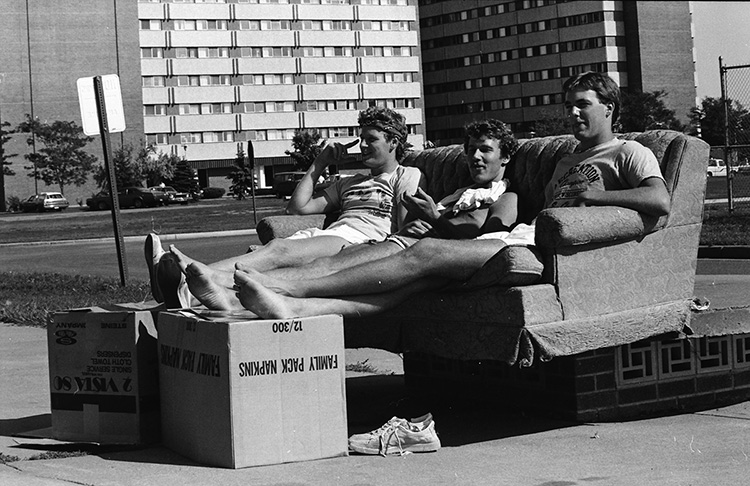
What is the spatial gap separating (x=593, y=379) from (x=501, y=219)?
3.26 ft

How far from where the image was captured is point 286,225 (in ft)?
22.5

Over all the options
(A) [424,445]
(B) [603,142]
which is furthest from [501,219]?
(A) [424,445]

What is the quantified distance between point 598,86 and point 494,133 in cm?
66

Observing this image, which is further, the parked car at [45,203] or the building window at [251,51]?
the building window at [251,51]

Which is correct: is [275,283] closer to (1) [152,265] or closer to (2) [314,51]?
(1) [152,265]

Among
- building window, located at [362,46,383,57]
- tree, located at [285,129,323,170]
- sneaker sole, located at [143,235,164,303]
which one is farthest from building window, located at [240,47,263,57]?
sneaker sole, located at [143,235,164,303]

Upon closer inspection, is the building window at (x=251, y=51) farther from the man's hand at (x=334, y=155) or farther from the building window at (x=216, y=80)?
the man's hand at (x=334, y=155)

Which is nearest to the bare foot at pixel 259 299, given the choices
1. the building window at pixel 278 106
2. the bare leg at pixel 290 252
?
the bare leg at pixel 290 252

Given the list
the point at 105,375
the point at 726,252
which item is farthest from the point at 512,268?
the point at 726,252

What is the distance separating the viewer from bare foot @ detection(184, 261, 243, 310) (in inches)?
188

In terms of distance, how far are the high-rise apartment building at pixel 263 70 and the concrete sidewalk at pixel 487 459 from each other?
86303 millimetres

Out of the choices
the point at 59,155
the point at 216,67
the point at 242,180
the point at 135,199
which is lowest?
the point at 135,199

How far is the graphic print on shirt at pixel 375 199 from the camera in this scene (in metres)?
6.40

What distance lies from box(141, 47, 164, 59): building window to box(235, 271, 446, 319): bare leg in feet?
286
